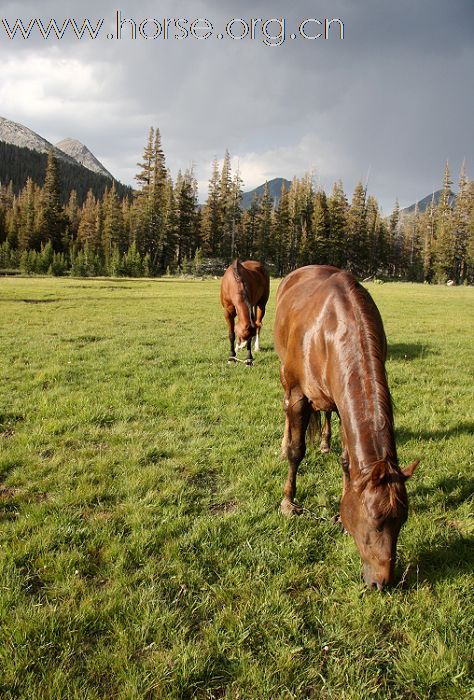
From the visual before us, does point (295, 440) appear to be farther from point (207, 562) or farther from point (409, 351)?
point (409, 351)

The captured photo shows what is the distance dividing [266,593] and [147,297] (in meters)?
25.4

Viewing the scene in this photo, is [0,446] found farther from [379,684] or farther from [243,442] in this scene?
[379,684]

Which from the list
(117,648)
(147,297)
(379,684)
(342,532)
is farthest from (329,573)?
(147,297)

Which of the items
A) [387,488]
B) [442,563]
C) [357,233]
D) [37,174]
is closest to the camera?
[387,488]

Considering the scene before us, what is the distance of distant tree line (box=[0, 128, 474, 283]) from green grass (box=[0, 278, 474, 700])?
4742cm

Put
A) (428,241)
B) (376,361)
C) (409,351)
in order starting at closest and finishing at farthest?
(376,361) → (409,351) → (428,241)

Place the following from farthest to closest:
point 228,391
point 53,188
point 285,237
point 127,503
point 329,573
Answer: point 285,237 → point 53,188 → point 228,391 → point 127,503 → point 329,573

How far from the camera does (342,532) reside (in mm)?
3652

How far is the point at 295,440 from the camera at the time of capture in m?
3.98

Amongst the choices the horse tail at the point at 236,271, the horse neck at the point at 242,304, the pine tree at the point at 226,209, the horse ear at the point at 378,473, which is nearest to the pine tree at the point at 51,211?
the pine tree at the point at 226,209

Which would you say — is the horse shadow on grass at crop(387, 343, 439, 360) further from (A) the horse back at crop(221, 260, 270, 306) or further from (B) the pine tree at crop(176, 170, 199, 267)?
(B) the pine tree at crop(176, 170, 199, 267)

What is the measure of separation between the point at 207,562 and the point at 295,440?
1.36 metres

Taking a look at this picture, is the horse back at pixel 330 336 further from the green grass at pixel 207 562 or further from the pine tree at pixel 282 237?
the pine tree at pixel 282 237

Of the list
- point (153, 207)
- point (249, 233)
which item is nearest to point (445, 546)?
point (153, 207)
